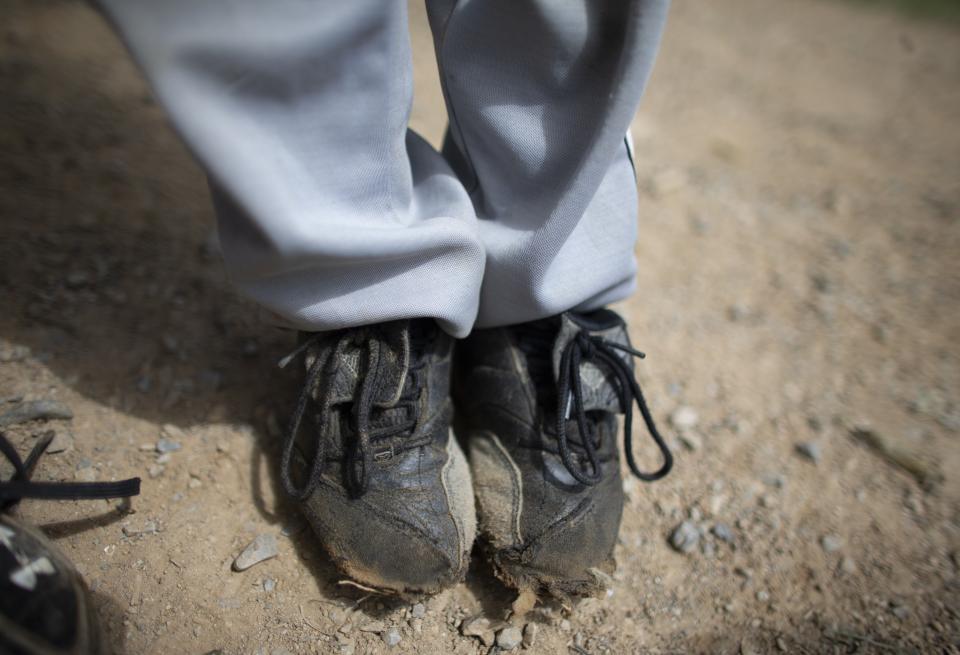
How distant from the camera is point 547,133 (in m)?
0.92

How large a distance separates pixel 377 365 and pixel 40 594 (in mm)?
505

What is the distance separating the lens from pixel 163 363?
119 centimetres

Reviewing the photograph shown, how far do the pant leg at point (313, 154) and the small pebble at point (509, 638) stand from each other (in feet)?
1.65

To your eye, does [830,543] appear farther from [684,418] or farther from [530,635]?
[530,635]

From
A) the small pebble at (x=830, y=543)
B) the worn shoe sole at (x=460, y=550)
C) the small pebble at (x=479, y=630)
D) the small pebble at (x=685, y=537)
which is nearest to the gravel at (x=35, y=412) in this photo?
the worn shoe sole at (x=460, y=550)

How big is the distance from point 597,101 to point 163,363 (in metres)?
0.97

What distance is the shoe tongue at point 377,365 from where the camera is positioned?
94cm

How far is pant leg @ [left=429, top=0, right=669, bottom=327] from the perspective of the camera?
2.71ft

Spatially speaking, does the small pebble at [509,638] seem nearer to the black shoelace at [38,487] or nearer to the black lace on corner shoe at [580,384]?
the black lace on corner shoe at [580,384]

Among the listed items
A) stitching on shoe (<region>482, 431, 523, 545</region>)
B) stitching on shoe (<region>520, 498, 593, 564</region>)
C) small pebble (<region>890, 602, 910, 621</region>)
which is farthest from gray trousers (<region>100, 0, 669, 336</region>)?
small pebble (<region>890, 602, 910, 621</region>)

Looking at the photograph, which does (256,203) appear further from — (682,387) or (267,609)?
(682,387)

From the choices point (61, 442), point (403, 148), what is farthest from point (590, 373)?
point (61, 442)

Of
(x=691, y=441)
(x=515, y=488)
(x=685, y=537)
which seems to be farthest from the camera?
(x=691, y=441)

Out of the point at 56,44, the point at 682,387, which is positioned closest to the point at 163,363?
the point at 682,387
